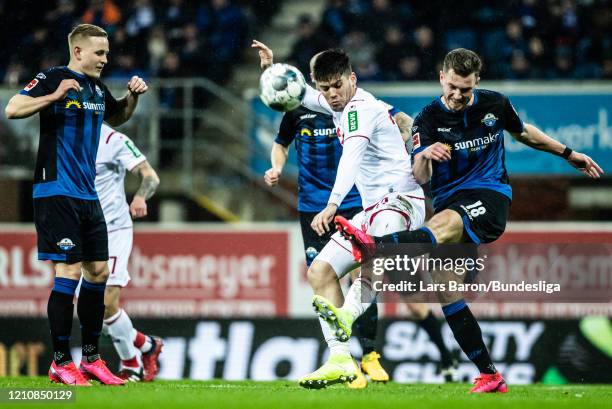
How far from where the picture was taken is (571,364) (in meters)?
11.1

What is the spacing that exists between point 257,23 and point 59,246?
31.7 feet

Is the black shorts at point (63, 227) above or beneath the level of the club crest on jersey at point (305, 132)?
beneath

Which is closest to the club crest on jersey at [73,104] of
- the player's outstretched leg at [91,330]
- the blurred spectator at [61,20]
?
the player's outstretched leg at [91,330]

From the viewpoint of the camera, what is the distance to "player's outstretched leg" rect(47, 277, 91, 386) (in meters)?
7.43

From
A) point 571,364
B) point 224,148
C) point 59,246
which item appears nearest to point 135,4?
point 224,148

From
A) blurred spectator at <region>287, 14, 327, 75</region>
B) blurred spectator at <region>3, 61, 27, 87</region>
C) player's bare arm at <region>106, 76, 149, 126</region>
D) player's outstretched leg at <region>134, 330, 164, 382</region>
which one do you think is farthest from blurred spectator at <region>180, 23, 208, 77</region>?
player's bare arm at <region>106, 76, 149, 126</region>

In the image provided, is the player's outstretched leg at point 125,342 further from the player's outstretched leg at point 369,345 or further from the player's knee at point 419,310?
the player's knee at point 419,310

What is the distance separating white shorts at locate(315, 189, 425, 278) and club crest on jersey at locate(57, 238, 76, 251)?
1.61 m

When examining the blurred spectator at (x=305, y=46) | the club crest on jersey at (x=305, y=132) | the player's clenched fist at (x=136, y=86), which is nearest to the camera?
the player's clenched fist at (x=136, y=86)

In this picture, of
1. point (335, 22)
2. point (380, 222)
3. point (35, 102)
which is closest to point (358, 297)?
point (380, 222)

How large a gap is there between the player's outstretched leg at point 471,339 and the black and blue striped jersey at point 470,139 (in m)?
0.79

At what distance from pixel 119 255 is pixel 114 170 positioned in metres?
0.69

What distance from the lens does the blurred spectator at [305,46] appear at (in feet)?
47.8

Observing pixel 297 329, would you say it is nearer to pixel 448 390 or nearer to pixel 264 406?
pixel 448 390
